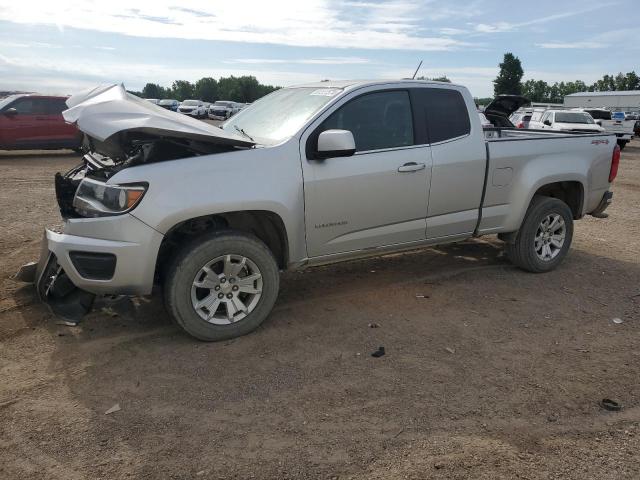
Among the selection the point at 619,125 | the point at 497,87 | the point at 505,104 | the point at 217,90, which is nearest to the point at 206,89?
the point at 217,90

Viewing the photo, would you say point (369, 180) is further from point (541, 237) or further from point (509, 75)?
point (509, 75)

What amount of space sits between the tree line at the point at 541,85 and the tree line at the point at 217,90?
34154mm

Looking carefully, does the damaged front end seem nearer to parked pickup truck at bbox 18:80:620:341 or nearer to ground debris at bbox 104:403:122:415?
parked pickup truck at bbox 18:80:620:341

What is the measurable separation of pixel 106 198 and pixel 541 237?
437 centimetres

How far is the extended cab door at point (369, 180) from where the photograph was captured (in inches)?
168

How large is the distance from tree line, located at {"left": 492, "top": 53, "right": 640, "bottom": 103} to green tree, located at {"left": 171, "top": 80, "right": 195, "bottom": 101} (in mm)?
58727

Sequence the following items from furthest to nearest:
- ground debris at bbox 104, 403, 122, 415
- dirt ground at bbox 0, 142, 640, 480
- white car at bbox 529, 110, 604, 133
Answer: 1. white car at bbox 529, 110, 604, 133
2. ground debris at bbox 104, 403, 122, 415
3. dirt ground at bbox 0, 142, 640, 480

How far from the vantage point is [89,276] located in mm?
3746

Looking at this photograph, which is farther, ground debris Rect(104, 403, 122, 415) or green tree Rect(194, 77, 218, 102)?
green tree Rect(194, 77, 218, 102)

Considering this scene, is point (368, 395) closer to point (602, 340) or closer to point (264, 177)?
point (264, 177)

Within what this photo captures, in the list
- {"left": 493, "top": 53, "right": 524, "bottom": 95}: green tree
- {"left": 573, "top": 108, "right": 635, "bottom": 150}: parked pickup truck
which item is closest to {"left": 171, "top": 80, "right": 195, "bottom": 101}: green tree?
{"left": 493, "top": 53, "right": 524, "bottom": 95}: green tree

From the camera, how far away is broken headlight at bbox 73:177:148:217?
3646 millimetres

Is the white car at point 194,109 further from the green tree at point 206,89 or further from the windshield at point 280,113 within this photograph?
the green tree at point 206,89

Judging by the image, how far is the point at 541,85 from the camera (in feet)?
381
